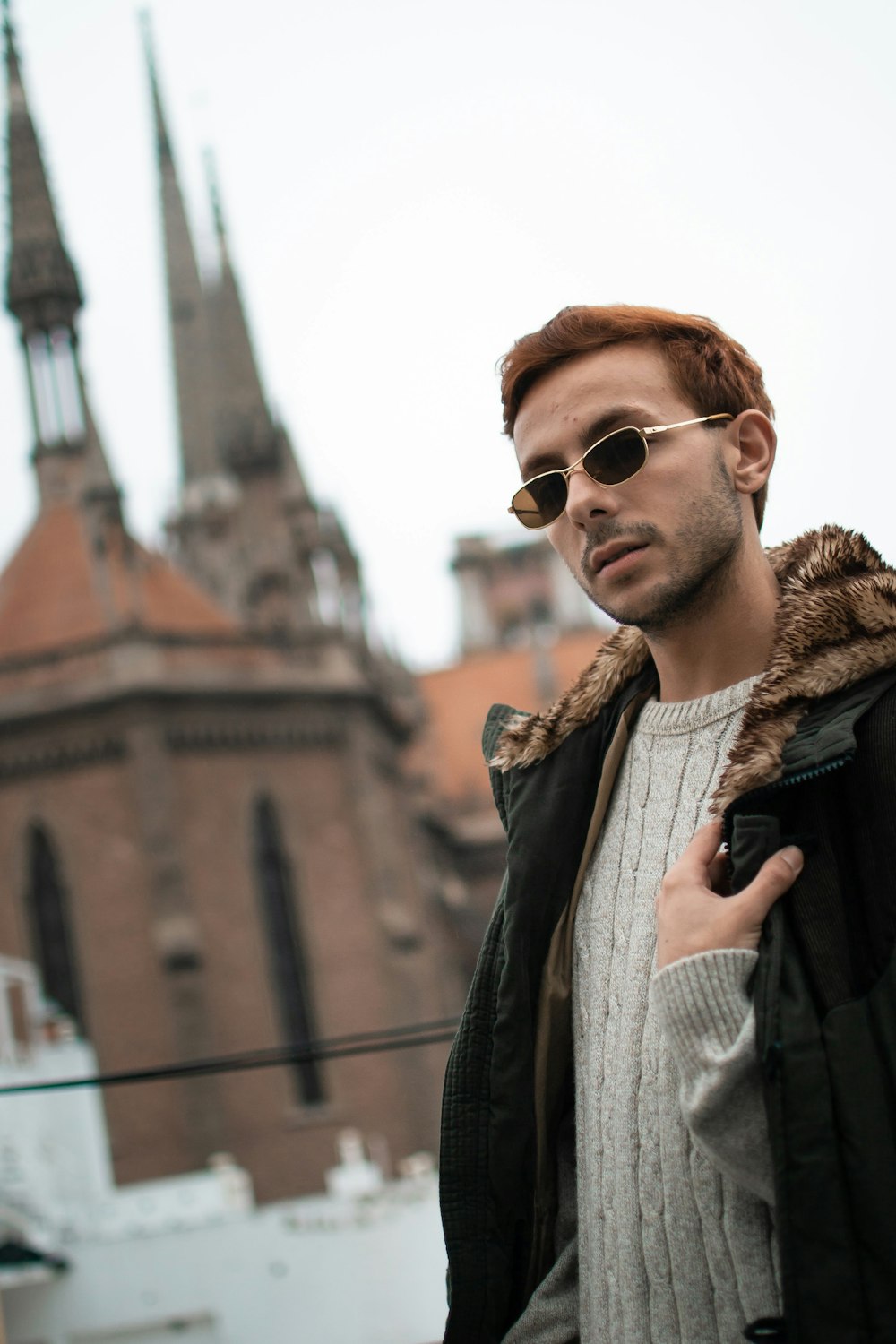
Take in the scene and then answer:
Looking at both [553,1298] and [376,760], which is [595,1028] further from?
[376,760]

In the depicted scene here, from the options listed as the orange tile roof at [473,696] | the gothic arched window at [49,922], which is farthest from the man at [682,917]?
the orange tile roof at [473,696]

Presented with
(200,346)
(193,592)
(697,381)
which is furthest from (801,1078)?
(200,346)

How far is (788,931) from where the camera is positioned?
5.65ft

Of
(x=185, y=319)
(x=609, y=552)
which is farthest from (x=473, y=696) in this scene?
(x=609, y=552)

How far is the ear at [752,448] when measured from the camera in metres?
2.07

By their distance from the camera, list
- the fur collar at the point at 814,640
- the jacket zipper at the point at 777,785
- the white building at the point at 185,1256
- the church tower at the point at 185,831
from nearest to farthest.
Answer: the jacket zipper at the point at 777,785 → the fur collar at the point at 814,640 → the white building at the point at 185,1256 → the church tower at the point at 185,831

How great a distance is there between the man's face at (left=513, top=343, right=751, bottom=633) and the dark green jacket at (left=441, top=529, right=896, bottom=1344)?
120 mm

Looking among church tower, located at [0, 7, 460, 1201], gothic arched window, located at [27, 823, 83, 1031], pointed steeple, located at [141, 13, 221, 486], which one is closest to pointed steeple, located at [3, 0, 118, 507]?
church tower, located at [0, 7, 460, 1201]

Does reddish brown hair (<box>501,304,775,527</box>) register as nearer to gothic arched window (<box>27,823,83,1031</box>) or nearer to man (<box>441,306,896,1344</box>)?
man (<box>441,306,896,1344</box>)

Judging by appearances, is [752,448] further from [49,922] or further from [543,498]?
[49,922]

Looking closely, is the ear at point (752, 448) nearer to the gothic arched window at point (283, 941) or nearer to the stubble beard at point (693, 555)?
the stubble beard at point (693, 555)

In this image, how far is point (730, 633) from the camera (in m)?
2.06

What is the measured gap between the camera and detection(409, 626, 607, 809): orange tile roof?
43.2 metres

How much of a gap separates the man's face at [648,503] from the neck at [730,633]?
16 mm
